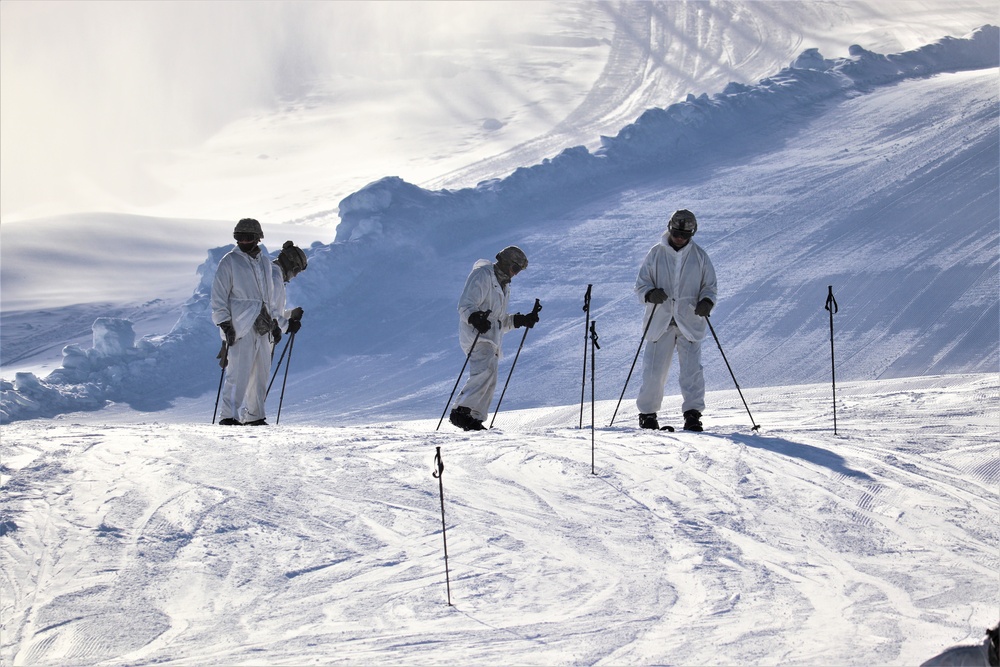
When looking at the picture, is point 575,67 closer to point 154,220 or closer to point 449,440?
point 154,220

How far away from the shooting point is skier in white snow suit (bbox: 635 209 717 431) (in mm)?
8016

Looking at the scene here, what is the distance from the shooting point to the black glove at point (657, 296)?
7812 mm

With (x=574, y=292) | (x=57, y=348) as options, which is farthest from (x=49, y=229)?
(x=574, y=292)

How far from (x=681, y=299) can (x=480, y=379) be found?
1.67 meters

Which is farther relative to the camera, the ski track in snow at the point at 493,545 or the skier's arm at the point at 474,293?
the skier's arm at the point at 474,293

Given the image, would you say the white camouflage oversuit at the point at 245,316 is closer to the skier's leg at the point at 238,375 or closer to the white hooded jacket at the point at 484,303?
the skier's leg at the point at 238,375

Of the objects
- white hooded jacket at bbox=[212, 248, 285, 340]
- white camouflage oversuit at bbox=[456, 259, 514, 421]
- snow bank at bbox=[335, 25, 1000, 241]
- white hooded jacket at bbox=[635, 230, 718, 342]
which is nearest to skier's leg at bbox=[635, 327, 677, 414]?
white hooded jacket at bbox=[635, 230, 718, 342]

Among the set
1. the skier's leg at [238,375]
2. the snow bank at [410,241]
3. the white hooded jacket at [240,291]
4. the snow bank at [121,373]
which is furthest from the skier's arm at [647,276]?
the snow bank at [121,373]

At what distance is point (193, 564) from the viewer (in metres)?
5.29

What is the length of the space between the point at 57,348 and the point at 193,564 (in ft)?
48.0

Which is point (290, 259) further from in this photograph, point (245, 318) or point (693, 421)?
point (693, 421)

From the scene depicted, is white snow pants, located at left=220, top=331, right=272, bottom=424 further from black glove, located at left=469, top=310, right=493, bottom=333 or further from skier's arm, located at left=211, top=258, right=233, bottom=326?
black glove, located at left=469, top=310, right=493, bottom=333

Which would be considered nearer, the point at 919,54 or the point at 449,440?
the point at 449,440

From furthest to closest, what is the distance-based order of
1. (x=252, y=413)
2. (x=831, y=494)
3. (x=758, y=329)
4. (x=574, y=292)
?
(x=574, y=292) < (x=758, y=329) < (x=252, y=413) < (x=831, y=494)
